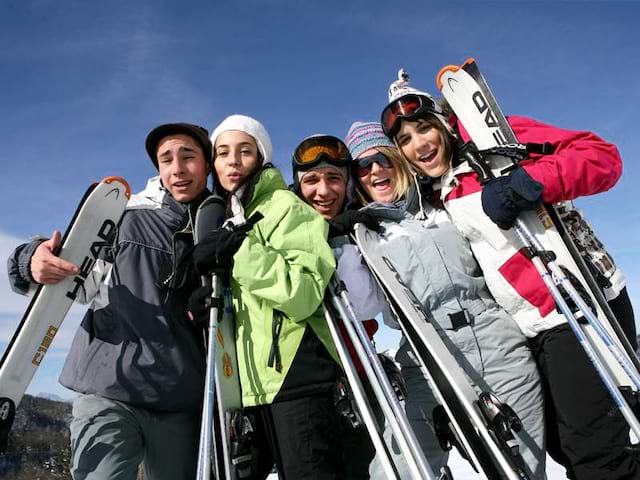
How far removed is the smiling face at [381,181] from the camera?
3.39 meters

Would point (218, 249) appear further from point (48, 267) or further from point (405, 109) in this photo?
point (405, 109)

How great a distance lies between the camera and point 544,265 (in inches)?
104

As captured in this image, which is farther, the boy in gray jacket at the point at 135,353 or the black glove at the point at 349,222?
the black glove at the point at 349,222

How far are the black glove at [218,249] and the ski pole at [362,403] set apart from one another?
64 centimetres

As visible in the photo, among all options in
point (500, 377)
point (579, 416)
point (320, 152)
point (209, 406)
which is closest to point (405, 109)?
point (320, 152)

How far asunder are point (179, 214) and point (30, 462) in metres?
129

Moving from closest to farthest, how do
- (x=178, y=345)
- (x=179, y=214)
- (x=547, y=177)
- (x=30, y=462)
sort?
1. (x=547, y=177)
2. (x=178, y=345)
3. (x=179, y=214)
4. (x=30, y=462)

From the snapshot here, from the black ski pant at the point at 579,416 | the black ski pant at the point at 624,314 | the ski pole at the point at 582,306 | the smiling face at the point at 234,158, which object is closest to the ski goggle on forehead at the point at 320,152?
the smiling face at the point at 234,158

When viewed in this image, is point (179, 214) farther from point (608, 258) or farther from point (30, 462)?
point (30, 462)

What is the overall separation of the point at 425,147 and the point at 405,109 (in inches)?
13.4

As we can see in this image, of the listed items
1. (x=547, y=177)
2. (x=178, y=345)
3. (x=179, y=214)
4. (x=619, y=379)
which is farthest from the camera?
(x=179, y=214)

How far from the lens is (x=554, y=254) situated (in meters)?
2.60

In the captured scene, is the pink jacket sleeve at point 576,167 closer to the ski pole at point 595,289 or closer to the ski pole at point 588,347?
the ski pole at point 595,289


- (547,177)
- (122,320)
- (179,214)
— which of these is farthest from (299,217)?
(547,177)
